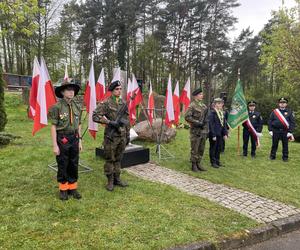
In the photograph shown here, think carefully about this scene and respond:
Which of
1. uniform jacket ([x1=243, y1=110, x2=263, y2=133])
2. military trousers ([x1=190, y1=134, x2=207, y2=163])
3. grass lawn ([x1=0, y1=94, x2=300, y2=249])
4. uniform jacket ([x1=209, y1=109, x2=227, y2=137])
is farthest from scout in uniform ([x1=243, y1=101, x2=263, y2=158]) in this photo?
military trousers ([x1=190, y1=134, x2=207, y2=163])

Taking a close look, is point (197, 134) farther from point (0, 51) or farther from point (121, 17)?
point (0, 51)

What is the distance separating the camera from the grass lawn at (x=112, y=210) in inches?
139

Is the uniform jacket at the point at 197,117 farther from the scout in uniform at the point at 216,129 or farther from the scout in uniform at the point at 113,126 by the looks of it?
the scout in uniform at the point at 113,126

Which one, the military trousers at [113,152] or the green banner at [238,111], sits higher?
the green banner at [238,111]

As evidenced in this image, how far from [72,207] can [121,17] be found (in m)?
25.5

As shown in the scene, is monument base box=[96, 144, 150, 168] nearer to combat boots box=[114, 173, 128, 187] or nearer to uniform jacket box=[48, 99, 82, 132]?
combat boots box=[114, 173, 128, 187]

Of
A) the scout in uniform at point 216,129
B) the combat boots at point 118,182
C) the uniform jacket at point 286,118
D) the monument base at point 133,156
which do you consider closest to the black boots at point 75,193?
the combat boots at point 118,182

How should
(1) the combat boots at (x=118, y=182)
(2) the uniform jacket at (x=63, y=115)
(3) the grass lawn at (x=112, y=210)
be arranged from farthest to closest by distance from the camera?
1. (1) the combat boots at (x=118, y=182)
2. (2) the uniform jacket at (x=63, y=115)
3. (3) the grass lawn at (x=112, y=210)

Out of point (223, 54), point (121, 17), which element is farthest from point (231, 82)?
point (121, 17)

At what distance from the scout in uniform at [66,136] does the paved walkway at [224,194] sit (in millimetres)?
1968

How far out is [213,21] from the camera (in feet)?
88.8

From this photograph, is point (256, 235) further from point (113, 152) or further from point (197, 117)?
point (197, 117)

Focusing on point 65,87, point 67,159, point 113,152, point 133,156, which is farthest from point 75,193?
point 133,156

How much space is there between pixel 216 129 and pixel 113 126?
10.2ft
